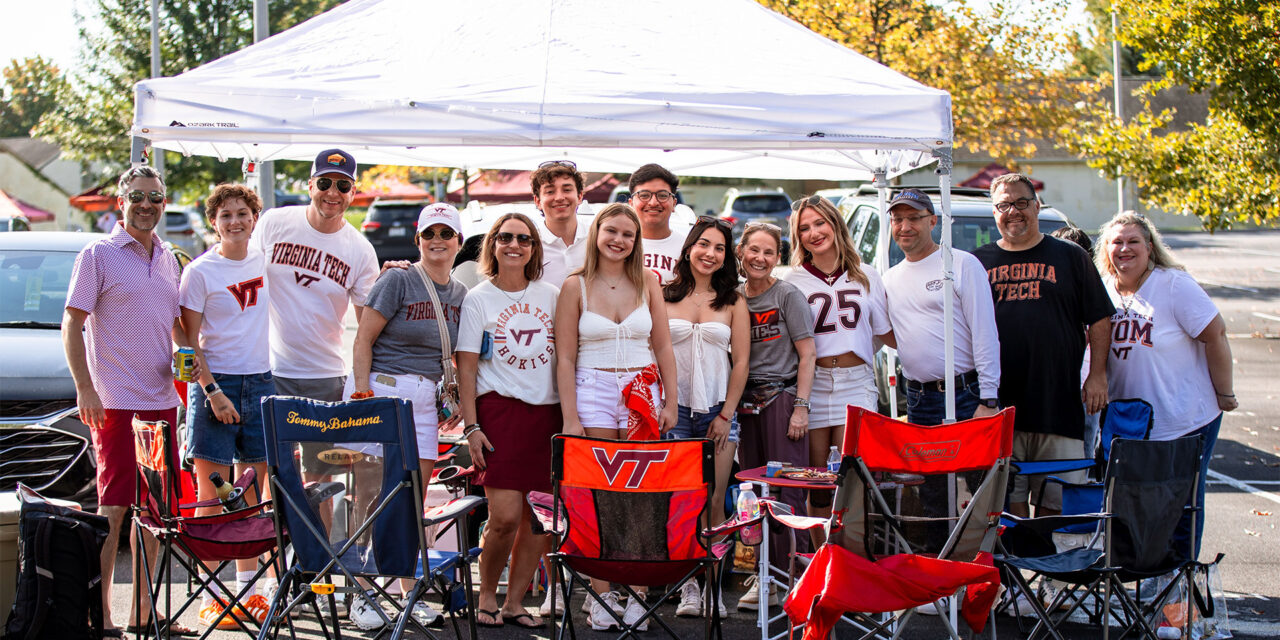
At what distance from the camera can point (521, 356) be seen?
16.3ft

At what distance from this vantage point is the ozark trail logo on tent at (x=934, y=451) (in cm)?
426

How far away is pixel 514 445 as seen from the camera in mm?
4934

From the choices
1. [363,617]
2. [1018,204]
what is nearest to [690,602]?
[363,617]

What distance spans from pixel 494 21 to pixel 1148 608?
401 cm

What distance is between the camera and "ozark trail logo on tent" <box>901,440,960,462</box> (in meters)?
4.26

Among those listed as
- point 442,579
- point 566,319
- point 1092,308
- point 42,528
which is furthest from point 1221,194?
point 42,528

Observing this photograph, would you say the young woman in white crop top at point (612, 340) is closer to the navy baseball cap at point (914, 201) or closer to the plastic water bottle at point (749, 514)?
the plastic water bottle at point (749, 514)

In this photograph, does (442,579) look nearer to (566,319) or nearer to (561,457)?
(561,457)

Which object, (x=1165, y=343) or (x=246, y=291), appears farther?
(x=1165, y=343)

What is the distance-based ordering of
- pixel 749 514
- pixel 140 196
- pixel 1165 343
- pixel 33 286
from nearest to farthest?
1. pixel 749 514
2. pixel 140 196
3. pixel 1165 343
4. pixel 33 286

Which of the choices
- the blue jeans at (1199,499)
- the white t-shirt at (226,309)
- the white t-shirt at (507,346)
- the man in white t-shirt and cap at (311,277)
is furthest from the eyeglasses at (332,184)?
the blue jeans at (1199,499)

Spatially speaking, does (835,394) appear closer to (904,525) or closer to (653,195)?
(904,525)

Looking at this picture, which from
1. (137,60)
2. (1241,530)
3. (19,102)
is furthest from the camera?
(19,102)

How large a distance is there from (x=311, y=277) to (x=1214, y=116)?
37.8 feet
